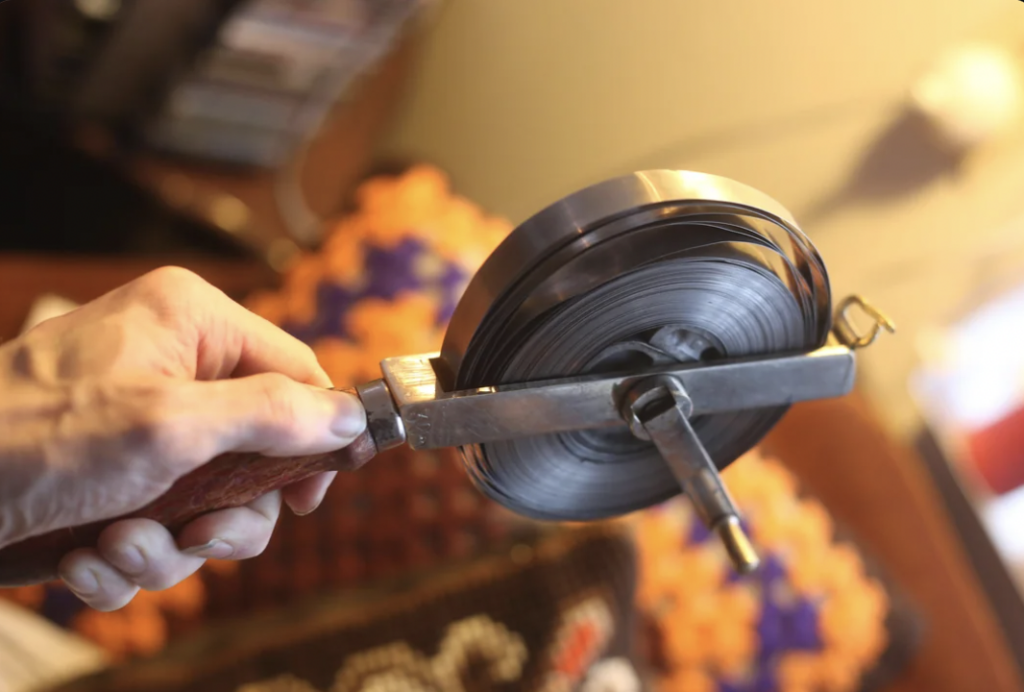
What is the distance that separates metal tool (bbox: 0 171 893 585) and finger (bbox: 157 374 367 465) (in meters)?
0.01

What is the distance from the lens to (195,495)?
16.6 inches

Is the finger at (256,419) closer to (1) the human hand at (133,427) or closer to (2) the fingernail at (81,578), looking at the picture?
(1) the human hand at (133,427)

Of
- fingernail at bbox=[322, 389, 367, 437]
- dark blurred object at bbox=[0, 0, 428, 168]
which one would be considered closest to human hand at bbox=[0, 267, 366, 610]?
fingernail at bbox=[322, 389, 367, 437]

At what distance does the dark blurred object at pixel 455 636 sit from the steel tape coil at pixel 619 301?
0.38 m

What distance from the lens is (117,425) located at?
1.25 feet

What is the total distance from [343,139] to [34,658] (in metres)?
1.24

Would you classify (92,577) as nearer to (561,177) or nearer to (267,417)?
(267,417)

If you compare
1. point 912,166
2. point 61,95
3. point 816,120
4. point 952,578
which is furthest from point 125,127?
point 952,578

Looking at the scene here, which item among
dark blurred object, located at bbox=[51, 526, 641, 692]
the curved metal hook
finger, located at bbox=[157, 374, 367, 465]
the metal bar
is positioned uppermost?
the curved metal hook

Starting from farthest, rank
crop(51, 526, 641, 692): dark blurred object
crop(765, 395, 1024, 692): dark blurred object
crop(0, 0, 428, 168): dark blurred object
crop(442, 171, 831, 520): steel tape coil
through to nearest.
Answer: crop(0, 0, 428, 168): dark blurred object < crop(765, 395, 1024, 692): dark blurred object < crop(51, 526, 641, 692): dark blurred object < crop(442, 171, 831, 520): steel tape coil

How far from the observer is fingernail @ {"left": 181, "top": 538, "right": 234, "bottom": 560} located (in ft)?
1.46

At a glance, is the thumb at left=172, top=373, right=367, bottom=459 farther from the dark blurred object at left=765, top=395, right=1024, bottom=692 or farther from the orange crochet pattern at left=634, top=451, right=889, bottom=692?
the dark blurred object at left=765, top=395, right=1024, bottom=692

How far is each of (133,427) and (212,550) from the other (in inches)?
4.1

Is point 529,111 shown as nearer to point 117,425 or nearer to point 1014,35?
point 1014,35
